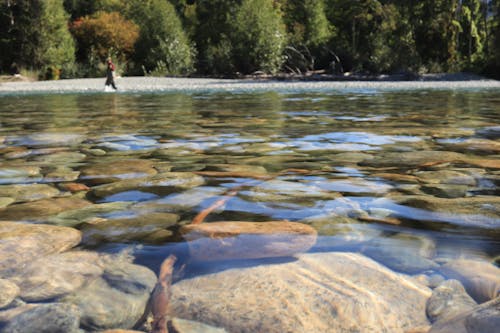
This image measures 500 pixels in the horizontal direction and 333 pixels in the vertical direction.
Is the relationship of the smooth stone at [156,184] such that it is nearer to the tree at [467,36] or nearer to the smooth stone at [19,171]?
the smooth stone at [19,171]

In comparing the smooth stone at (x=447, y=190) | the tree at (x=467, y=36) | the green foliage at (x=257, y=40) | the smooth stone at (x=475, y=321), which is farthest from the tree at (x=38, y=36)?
the smooth stone at (x=475, y=321)

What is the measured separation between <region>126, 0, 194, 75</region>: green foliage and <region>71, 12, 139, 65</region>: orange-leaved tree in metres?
0.65

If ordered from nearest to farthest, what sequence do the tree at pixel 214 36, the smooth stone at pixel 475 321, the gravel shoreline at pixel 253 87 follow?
the smooth stone at pixel 475 321 → the gravel shoreline at pixel 253 87 → the tree at pixel 214 36

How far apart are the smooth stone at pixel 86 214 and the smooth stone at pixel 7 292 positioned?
1.78ft

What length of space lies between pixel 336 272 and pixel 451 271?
340 millimetres

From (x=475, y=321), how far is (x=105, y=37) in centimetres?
3054

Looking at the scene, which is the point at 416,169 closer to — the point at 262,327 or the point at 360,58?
the point at 262,327

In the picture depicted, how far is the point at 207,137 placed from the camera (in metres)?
4.27

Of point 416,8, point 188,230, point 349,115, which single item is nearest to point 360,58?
point 416,8

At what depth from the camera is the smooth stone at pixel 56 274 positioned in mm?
1238

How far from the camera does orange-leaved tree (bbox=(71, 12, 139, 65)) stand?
28734 millimetres

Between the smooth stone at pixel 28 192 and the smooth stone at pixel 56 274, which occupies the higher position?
the smooth stone at pixel 28 192

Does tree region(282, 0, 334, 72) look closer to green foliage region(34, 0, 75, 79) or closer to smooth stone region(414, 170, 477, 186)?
green foliage region(34, 0, 75, 79)

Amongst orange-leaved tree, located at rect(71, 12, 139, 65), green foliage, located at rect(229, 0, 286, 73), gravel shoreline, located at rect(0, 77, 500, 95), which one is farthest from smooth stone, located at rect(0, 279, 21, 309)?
orange-leaved tree, located at rect(71, 12, 139, 65)
